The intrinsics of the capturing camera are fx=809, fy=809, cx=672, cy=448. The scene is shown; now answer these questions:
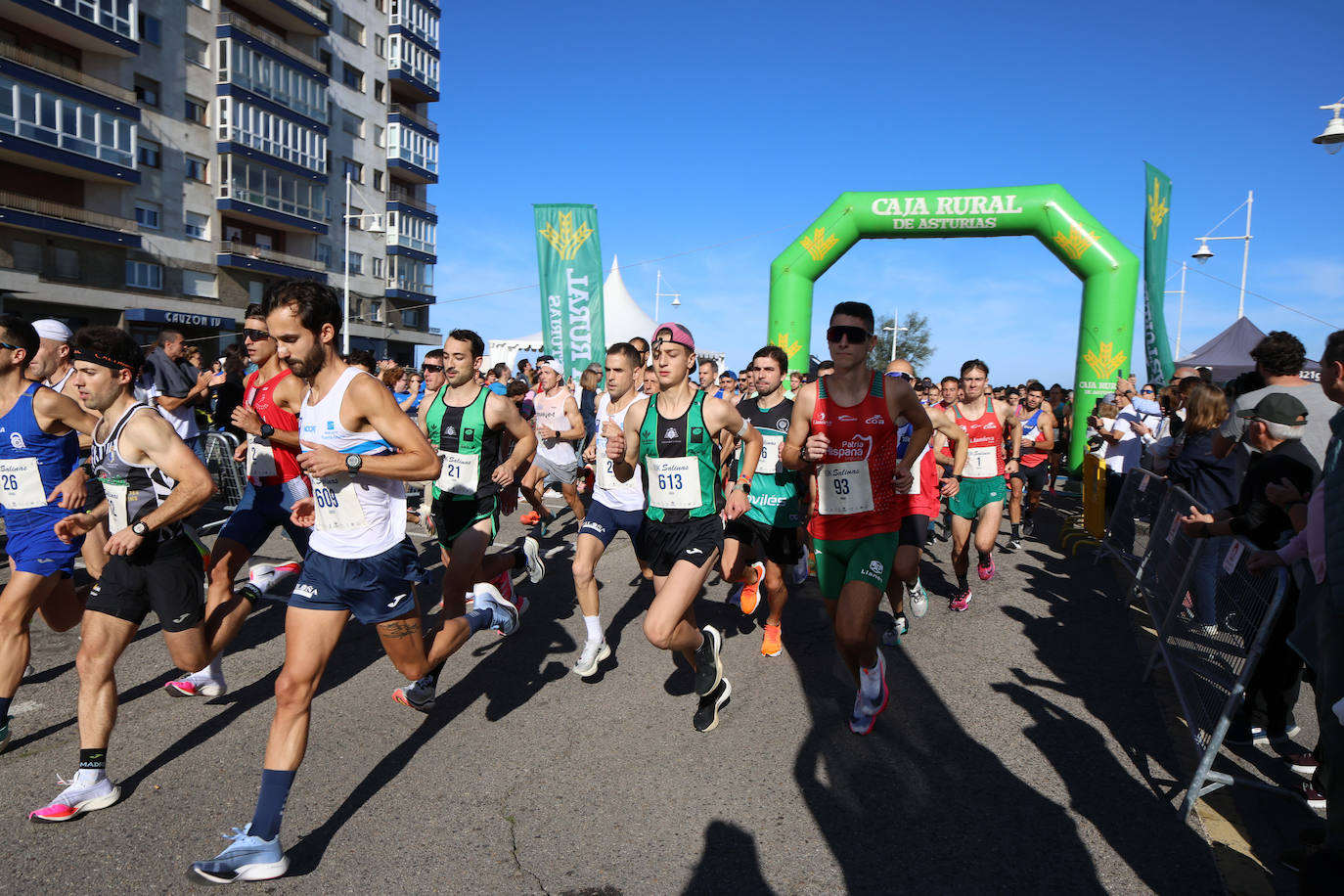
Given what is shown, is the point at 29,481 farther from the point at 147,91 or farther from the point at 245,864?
the point at 147,91

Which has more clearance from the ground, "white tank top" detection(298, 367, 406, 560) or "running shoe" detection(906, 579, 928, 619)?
"white tank top" detection(298, 367, 406, 560)

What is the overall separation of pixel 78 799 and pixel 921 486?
5.29 metres

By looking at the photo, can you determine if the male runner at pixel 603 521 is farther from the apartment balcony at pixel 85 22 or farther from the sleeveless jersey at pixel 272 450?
the apartment balcony at pixel 85 22

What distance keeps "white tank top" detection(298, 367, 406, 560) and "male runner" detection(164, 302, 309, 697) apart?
132cm

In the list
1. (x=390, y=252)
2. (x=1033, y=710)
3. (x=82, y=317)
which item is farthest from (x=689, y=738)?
(x=390, y=252)

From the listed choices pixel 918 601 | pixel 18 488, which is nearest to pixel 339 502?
pixel 18 488

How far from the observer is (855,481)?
13.6 feet

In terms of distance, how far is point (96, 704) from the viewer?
330cm

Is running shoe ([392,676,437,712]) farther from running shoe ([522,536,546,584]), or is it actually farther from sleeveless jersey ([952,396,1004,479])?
sleeveless jersey ([952,396,1004,479])

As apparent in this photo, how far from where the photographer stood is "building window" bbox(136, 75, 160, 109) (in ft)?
99.0

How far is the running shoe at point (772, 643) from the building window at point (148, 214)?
33.2 metres

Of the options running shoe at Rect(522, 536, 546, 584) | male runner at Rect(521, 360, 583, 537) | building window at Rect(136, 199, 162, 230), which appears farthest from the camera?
building window at Rect(136, 199, 162, 230)

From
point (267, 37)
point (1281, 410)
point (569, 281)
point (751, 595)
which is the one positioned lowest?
point (751, 595)

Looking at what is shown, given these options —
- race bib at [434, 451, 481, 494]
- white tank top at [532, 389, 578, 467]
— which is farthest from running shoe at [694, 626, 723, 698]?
white tank top at [532, 389, 578, 467]
